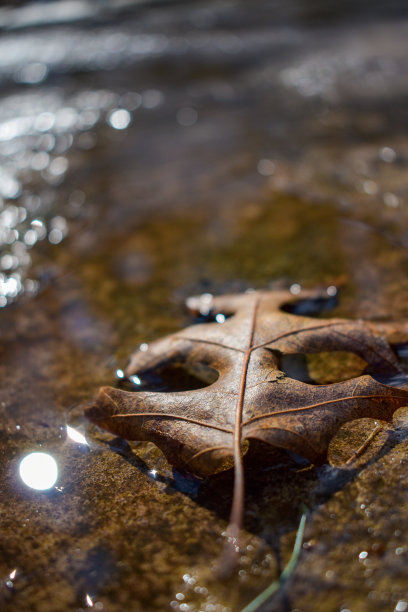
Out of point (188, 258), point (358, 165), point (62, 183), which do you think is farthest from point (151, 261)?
point (358, 165)

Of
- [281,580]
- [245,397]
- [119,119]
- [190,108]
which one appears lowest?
[190,108]

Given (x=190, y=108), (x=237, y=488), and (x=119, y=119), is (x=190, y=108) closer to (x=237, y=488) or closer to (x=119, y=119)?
(x=119, y=119)

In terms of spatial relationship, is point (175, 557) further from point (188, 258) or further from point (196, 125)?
point (196, 125)

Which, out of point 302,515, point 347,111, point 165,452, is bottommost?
point 347,111

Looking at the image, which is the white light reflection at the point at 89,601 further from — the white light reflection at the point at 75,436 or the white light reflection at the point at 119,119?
the white light reflection at the point at 119,119

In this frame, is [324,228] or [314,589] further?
[324,228]

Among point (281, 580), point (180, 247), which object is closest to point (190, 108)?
point (180, 247)
